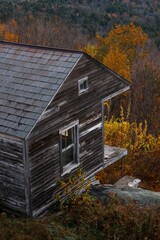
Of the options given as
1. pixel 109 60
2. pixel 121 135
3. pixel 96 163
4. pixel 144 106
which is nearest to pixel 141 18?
pixel 109 60

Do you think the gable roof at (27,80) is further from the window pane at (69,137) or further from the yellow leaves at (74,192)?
the yellow leaves at (74,192)

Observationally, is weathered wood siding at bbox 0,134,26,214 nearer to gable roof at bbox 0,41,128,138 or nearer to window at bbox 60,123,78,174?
gable roof at bbox 0,41,128,138

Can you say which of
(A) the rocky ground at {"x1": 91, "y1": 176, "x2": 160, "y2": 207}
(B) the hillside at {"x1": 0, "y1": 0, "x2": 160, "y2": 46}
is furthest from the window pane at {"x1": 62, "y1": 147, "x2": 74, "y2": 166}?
(B) the hillside at {"x1": 0, "y1": 0, "x2": 160, "y2": 46}

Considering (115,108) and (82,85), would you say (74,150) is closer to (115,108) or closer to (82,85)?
(82,85)

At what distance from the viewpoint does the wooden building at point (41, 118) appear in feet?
39.0

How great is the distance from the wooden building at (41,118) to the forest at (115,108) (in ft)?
3.01

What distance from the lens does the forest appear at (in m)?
11.5

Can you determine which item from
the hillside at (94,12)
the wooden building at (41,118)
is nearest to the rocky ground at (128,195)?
the wooden building at (41,118)

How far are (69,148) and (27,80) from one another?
299 centimetres

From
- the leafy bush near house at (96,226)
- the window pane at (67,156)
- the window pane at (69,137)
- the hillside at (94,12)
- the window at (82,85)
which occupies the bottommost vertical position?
the hillside at (94,12)

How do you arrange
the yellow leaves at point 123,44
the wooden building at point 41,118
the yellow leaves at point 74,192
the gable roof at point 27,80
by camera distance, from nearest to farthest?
the gable roof at point 27,80 < the wooden building at point 41,118 < the yellow leaves at point 74,192 < the yellow leaves at point 123,44

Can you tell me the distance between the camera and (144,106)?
31562 mm

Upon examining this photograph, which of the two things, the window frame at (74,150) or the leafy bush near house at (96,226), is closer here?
the leafy bush near house at (96,226)

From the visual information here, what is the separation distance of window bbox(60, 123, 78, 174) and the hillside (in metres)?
47.9
